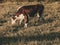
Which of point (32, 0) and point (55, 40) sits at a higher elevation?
point (55, 40)

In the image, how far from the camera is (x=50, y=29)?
1331cm

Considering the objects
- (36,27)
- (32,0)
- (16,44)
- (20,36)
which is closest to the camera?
(16,44)

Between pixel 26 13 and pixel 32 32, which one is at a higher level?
pixel 26 13

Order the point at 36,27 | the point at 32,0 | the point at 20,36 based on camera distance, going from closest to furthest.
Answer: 1. the point at 20,36
2. the point at 36,27
3. the point at 32,0

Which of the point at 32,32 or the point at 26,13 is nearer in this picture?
the point at 32,32

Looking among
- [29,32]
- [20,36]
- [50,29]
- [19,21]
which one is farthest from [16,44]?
[19,21]

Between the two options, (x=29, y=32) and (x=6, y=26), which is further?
(x=6, y=26)

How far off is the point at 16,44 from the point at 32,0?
14397 mm

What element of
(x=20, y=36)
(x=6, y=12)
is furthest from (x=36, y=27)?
(x=6, y=12)

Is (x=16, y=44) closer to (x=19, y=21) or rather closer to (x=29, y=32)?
(x=29, y=32)

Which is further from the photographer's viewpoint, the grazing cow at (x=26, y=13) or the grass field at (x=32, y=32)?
the grazing cow at (x=26, y=13)

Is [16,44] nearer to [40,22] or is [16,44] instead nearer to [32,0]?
[40,22]

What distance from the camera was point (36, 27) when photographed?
13773 millimetres

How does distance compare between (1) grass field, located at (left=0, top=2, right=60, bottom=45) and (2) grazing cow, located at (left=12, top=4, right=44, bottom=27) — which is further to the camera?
(2) grazing cow, located at (left=12, top=4, right=44, bottom=27)
